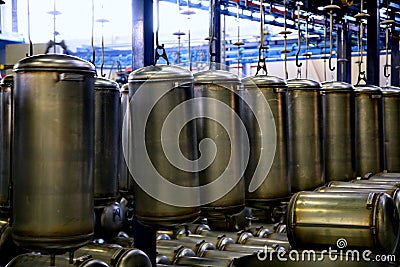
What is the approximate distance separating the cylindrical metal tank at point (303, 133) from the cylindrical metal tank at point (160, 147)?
3.80 ft

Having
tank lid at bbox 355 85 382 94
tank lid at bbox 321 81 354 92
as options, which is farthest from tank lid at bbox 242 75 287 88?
tank lid at bbox 355 85 382 94

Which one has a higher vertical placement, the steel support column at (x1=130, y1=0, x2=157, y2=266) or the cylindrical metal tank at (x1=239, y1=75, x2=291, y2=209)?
the steel support column at (x1=130, y1=0, x2=157, y2=266)

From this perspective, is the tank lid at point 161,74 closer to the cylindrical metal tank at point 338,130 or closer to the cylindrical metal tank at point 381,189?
the cylindrical metal tank at point 381,189

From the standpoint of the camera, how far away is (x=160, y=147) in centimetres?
240

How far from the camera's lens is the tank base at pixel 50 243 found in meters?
2.09

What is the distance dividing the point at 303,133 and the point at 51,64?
182 centimetres

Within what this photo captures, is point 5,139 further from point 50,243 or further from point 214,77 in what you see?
point 214,77

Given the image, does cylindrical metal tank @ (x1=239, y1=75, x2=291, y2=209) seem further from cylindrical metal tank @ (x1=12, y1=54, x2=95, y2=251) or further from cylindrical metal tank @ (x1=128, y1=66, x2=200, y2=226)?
cylindrical metal tank @ (x1=12, y1=54, x2=95, y2=251)

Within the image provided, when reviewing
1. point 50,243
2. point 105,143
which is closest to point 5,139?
point 105,143

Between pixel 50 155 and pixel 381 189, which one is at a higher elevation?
pixel 50 155

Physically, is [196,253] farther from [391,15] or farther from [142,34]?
[391,15]

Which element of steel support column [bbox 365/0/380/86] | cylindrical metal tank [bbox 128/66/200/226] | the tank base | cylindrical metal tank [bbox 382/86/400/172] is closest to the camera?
the tank base

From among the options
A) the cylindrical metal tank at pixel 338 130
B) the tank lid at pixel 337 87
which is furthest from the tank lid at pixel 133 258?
the tank lid at pixel 337 87

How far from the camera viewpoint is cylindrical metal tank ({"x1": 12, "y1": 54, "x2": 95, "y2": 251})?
210cm
